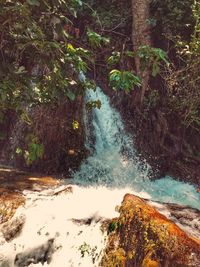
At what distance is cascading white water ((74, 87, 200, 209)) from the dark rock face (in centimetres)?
390

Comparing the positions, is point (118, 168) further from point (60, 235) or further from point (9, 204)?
point (60, 235)

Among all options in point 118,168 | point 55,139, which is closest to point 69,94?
point 55,139

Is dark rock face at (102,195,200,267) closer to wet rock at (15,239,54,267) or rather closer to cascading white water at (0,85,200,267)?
cascading white water at (0,85,200,267)

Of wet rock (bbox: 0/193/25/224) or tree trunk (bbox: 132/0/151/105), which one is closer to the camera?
wet rock (bbox: 0/193/25/224)

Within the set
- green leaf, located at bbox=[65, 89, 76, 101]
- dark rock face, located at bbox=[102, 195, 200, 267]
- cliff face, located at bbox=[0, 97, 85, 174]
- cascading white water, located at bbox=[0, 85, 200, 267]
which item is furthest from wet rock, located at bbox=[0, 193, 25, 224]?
cliff face, located at bbox=[0, 97, 85, 174]

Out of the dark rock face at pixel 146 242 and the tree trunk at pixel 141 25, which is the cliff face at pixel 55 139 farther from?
the dark rock face at pixel 146 242

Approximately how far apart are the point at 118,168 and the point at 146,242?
17.0 ft

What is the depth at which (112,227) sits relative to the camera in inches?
163

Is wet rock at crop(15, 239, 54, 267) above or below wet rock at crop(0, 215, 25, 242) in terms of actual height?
below

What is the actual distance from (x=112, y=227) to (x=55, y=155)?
175 inches

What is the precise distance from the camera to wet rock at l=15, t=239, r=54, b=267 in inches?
174

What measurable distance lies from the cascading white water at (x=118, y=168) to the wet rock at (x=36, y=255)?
3.46 meters

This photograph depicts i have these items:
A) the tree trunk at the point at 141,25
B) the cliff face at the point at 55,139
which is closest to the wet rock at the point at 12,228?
the cliff face at the point at 55,139

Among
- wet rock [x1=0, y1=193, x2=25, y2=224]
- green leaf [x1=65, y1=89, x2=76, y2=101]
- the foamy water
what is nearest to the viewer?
Result: green leaf [x1=65, y1=89, x2=76, y2=101]
